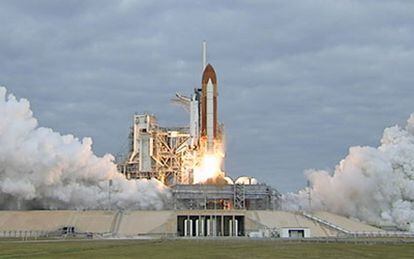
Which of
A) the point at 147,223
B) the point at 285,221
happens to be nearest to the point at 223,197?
the point at 285,221

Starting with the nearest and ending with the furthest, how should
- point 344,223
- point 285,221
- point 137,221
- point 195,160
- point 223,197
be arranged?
point 137,221
point 285,221
point 344,223
point 223,197
point 195,160

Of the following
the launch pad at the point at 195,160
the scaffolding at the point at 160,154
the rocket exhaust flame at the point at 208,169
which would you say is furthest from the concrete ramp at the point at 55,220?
the scaffolding at the point at 160,154

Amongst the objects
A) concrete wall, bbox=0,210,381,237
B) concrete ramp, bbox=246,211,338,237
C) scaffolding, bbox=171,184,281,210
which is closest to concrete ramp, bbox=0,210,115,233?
concrete wall, bbox=0,210,381,237

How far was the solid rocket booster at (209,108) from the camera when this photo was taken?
369 ft

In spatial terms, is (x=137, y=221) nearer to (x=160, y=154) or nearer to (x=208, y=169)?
(x=208, y=169)

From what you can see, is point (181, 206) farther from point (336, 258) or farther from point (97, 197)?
point (336, 258)

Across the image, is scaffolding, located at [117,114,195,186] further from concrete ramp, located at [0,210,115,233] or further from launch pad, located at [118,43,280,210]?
concrete ramp, located at [0,210,115,233]

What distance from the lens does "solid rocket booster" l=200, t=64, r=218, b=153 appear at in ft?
369

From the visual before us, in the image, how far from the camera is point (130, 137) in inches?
4966

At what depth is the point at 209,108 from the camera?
371 ft

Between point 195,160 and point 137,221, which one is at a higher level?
point 195,160

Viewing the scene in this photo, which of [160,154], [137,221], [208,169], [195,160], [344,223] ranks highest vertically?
[160,154]

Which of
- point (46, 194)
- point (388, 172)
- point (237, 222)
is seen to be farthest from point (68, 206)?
point (388, 172)

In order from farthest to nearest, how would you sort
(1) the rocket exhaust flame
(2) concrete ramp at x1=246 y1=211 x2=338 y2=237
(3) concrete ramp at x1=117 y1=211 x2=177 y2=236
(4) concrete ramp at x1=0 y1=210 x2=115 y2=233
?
(1) the rocket exhaust flame → (4) concrete ramp at x1=0 y1=210 x2=115 y2=233 → (2) concrete ramp at x1=246 y1=211 x2=338 y2=237 → (3) concrete ramp at x1=117 y1=211 x2=177 y2=236
